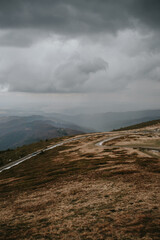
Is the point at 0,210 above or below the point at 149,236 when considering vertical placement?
below

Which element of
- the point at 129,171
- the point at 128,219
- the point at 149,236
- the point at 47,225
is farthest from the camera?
the point at 129,171

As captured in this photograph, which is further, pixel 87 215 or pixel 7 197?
pixel 7 197

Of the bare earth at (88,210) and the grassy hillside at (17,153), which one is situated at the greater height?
the bare earth at (88,210)

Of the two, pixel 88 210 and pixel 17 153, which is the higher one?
pixel 88 210

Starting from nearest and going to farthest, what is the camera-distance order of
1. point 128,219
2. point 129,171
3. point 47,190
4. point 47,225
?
point 128,219 → point 47,225 → point 47,190 → point 129,171

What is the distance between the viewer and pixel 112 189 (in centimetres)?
1948

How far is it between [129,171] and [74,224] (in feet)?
54.4

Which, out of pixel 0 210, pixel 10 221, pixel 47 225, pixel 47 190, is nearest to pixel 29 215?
pixel 10 221

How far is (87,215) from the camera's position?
1388 centimetres

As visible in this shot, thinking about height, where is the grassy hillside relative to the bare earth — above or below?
below

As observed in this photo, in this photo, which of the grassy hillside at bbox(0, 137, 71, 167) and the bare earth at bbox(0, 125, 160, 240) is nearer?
the bare earth at bbox(0, 125, 160, 240)

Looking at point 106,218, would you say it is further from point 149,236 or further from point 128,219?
point 149,236

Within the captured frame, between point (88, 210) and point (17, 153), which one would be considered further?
point (17, 153)

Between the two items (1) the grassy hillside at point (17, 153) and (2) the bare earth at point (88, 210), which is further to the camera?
(1) the grassy hillside at point (17, 153)
